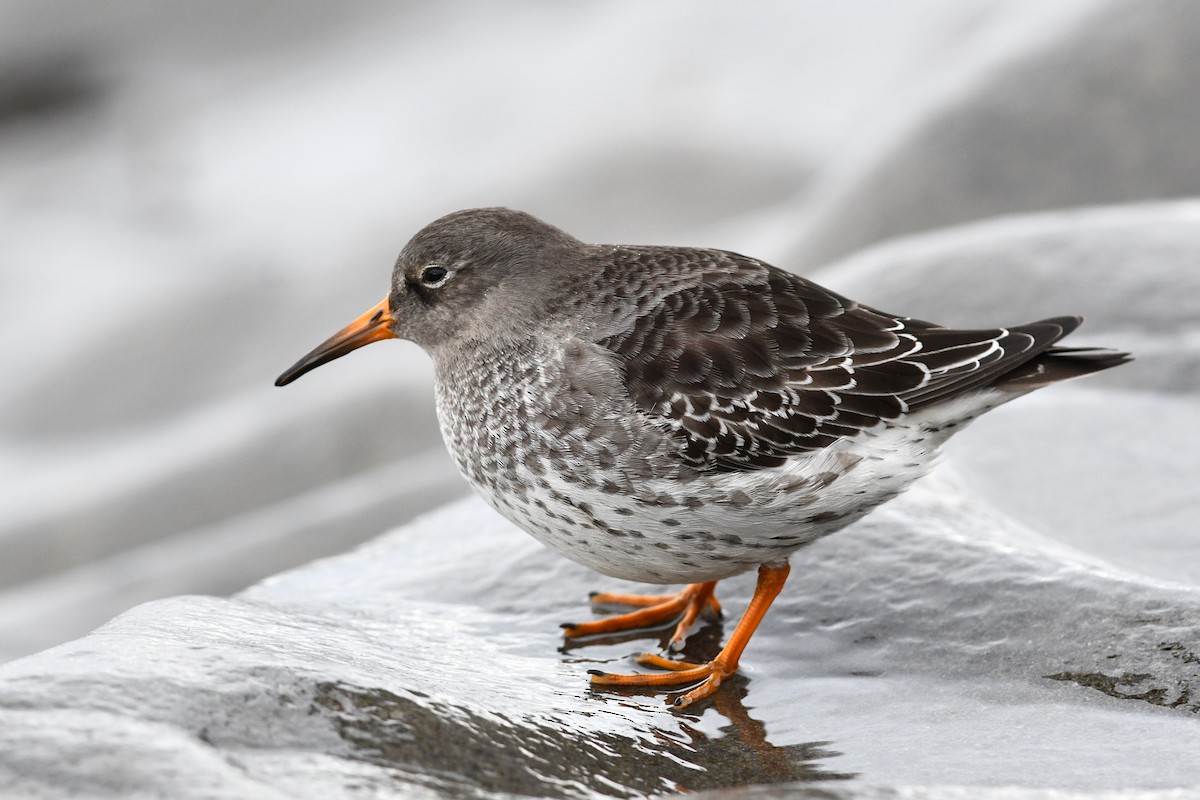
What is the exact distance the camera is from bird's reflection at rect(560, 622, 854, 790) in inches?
183

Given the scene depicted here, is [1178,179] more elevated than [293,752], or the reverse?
[1178,179]

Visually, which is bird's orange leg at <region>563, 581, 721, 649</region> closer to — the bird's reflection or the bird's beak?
the bird's reflection

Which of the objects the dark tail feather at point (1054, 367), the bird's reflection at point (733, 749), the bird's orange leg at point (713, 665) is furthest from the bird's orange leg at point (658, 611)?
Result: the dark tail feather at point (1054, 367)

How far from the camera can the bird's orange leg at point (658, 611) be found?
6.28 metres

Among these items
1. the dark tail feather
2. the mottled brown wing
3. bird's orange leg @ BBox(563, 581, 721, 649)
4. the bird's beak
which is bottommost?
bird's orange leg @ BBox(563, 581, 721, 649)

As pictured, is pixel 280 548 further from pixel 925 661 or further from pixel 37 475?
pixel 925 661

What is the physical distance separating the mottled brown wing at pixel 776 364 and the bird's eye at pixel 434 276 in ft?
3.61

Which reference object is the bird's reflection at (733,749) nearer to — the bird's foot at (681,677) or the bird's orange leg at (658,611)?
the bird's foot at (681,677)

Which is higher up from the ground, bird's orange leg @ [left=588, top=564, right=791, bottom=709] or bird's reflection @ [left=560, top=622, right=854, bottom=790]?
bird's orange leg @ [left=588, top=564, right=791, bottom=709]

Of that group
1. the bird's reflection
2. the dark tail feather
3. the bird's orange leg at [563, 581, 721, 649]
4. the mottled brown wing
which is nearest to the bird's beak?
the mottled brown wing

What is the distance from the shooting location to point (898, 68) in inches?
631

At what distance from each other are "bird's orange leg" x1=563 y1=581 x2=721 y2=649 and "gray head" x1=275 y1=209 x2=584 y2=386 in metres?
1.40

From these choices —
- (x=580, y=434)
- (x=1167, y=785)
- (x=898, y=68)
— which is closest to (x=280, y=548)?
(x=580, y=434)

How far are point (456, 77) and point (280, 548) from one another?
→ 38.0 ft
